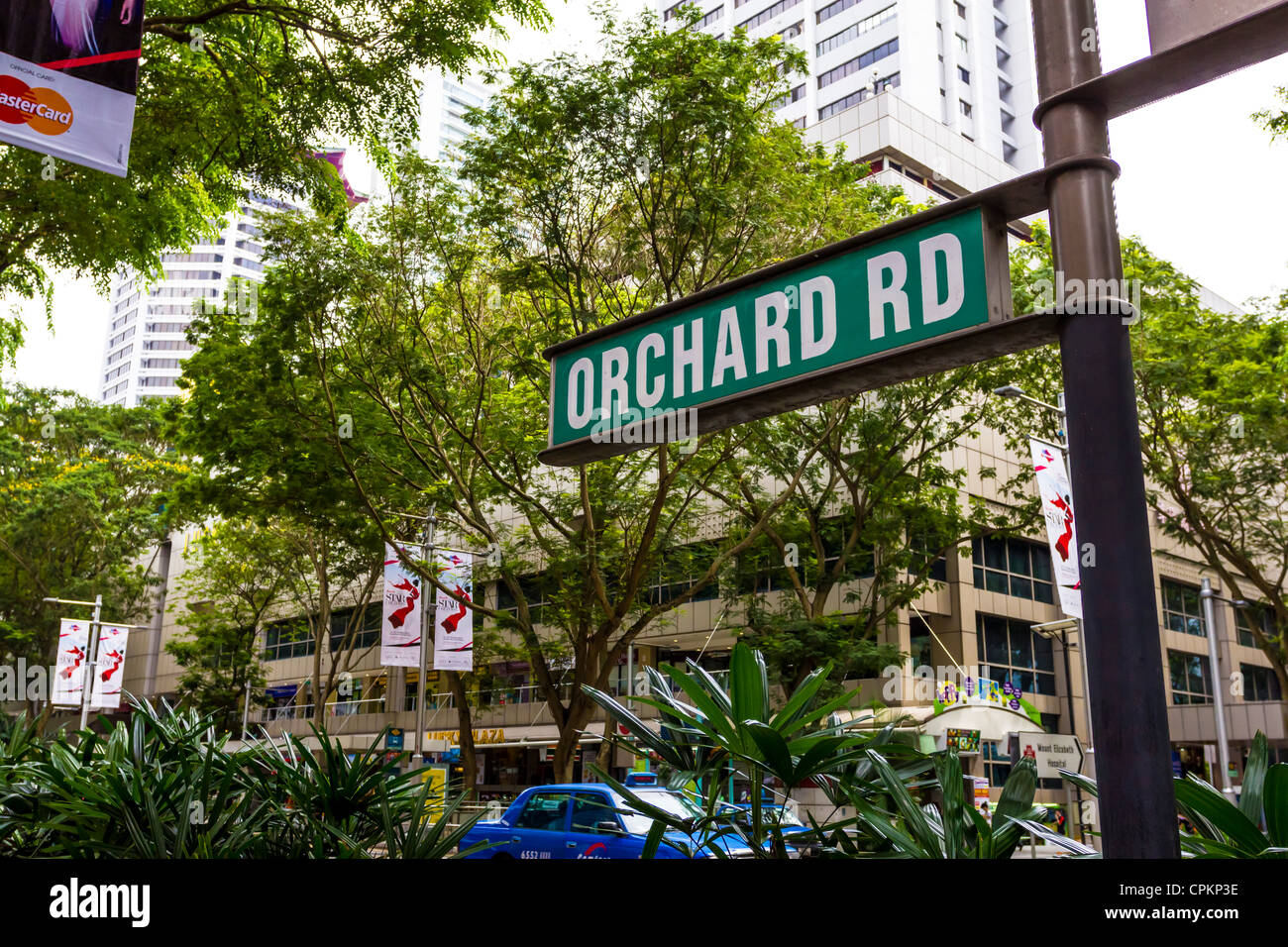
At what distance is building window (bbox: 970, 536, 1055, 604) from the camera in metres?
29.8

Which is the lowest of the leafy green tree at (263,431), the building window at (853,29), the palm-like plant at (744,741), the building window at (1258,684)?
the palm-like plant at (744,741)

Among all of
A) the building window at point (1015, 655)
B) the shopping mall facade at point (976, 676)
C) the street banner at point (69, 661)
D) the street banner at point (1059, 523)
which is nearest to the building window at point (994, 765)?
the shopping mall facade at point (976, 676)

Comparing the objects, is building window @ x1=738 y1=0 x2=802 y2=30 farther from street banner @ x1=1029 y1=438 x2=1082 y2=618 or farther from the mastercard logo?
the mastercard logo

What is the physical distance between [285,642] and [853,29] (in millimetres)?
47211

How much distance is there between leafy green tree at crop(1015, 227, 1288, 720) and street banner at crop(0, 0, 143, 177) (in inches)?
658

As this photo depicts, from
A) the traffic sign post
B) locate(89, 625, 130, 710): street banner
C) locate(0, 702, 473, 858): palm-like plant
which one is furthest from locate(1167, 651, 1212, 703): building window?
locate(0, 702, 473, 858): palm-like plant

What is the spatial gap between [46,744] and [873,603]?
16.3m

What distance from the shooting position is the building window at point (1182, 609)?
36906 mm

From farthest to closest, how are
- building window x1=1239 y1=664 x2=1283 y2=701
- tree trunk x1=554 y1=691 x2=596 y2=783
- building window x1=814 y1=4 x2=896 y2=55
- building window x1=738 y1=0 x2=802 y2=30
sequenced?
building window x1=738 y1=0 x2=802 y2=30
building window x1=814 y1=4 x2=896 y2=55
building window x1=1239 y1=664 x2=1283 y2=701
tree trunk x1=554 y1=691 x2=596 y2=783

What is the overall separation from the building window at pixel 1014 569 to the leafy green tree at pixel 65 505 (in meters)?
25.4

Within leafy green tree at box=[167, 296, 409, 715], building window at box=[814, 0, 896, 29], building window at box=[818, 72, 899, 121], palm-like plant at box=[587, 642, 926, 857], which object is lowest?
palm-like plant at box=[587, 642, 926, 857]

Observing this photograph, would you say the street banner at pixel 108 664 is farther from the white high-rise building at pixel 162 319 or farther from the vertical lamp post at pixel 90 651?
the white high-rise building at pixel 162 319

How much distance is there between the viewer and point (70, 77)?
25.1 feet

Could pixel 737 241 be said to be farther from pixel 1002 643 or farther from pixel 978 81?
pixel 978 81
